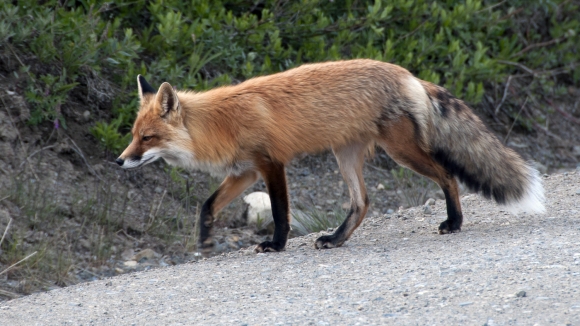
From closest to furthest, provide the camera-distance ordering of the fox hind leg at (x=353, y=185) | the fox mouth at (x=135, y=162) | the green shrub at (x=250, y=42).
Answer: the fox mouth at (x=135, y=162) → the fox hind leg at (x=353, y=185) → the green shrub at (x=250, y=42)

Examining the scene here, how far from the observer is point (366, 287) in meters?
3.97

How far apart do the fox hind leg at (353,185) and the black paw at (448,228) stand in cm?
59

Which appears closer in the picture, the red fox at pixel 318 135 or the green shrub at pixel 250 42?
the red fox at pixel 318 135

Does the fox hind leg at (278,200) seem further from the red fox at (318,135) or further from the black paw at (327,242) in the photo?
the black paw at (327,242)

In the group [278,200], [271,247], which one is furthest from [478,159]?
[271,247]

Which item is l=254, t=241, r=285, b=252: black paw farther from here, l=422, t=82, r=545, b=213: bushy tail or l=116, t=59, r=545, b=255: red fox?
l=422, t=82, r=545, b=213: bushy tail

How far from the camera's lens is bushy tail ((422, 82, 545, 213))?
5.47 meters

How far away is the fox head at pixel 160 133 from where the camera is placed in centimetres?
530

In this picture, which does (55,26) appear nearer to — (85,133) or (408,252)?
(85,133)

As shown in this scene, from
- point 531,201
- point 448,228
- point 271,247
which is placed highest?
point 531,201

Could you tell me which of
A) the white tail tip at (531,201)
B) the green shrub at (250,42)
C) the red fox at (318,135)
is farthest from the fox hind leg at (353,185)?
the green shrub at (250,42)

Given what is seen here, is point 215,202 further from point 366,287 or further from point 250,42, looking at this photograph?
point 250,42

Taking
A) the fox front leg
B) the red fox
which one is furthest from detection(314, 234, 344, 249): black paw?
the fox front leg

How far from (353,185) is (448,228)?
0.79 metres
